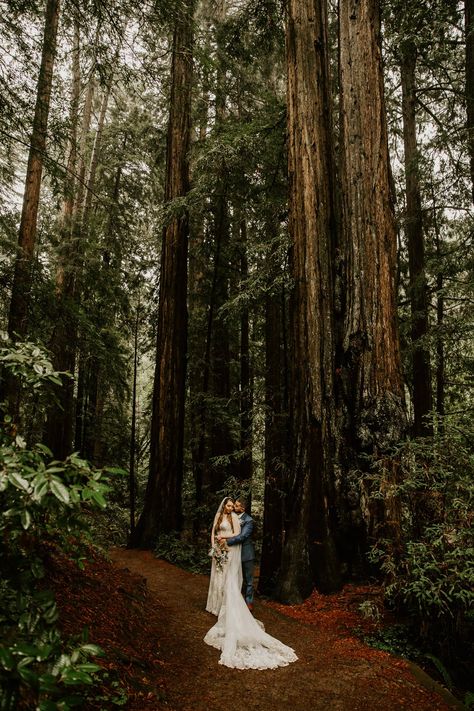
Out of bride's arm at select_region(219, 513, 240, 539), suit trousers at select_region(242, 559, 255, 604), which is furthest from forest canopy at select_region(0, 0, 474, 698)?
bride's arm at select_region(219, 513, 240, 539)

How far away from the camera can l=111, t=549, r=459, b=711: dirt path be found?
3.99 meters

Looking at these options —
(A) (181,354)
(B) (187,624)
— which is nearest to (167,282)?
(A) (181,354)

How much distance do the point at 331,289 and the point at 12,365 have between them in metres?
6.02

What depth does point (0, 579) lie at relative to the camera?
2.07m

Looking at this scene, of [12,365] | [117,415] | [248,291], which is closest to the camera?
[12,365]

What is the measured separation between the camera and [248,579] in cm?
639

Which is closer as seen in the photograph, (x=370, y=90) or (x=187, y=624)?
(x=187, y=624)

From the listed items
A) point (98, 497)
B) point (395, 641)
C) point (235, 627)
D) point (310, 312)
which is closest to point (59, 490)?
point (98, 497)

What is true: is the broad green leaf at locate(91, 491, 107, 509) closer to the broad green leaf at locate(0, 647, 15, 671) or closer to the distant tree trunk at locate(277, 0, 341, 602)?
the broad green leaf at locate(0, 647, 15, 671)

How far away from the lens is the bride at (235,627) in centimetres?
483

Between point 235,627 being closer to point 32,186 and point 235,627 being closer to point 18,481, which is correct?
point 18,481

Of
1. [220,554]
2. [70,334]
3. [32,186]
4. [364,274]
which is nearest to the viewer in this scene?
[220,554]

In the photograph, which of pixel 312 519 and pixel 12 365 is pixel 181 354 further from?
pixel 12 365

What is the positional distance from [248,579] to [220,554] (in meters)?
0.53
